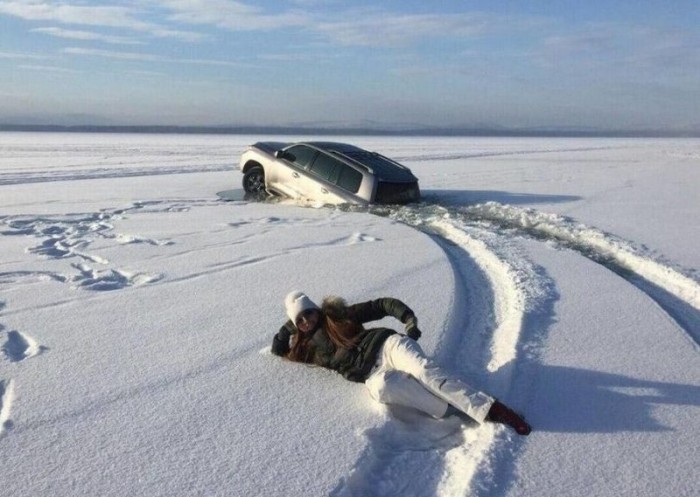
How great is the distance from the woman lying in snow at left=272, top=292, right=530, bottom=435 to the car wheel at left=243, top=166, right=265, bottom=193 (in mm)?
8738

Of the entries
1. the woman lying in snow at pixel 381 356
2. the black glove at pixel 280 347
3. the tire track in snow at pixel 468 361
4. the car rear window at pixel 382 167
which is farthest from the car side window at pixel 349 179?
the black glove at pixel 280 347

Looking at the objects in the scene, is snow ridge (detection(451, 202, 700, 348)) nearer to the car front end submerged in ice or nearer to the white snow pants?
the car front end submerged in ice

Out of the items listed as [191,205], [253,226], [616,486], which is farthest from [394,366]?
[191,205]

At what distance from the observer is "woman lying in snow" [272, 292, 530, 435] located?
3719 millimetres

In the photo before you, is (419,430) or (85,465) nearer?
(85,465)

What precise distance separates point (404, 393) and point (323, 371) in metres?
0.81

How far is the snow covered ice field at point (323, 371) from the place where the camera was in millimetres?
3281

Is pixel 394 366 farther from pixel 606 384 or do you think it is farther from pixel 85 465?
pixel 85 465

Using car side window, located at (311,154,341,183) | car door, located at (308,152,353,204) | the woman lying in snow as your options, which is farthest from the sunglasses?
car side window, located at (311,154,341,183)

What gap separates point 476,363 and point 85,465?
2.61 metres

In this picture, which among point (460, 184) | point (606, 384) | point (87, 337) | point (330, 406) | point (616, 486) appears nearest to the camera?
point (616, 486)

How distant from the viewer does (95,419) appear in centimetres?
374

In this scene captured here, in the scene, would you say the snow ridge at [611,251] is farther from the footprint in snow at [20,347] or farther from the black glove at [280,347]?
the footprint in snow at [20,347]

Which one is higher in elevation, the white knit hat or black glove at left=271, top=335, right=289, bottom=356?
the white knit hat
